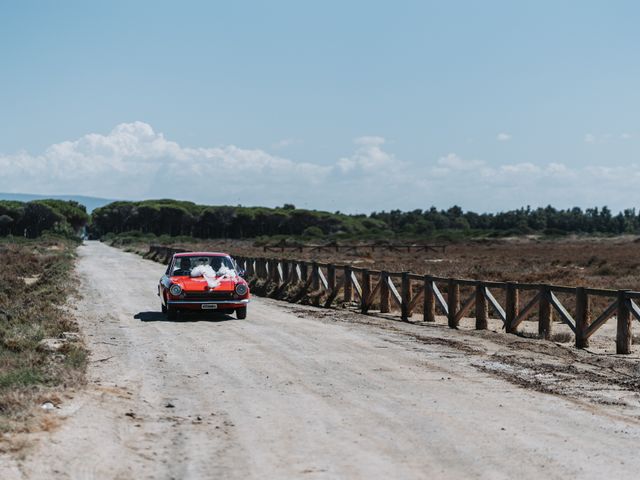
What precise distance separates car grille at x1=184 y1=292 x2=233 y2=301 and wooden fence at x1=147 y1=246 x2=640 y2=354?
4369 mm

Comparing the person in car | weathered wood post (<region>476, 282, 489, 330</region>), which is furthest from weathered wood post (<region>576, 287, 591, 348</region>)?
the person in car

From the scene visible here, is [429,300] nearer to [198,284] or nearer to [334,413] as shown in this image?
[198,284]

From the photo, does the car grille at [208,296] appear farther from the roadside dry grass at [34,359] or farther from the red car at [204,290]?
the roadside dry grass at [34,359]

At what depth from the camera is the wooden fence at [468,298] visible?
1453 centimetres

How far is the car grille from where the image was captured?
18703 millimetres

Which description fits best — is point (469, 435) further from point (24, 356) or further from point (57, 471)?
point (24, 356)

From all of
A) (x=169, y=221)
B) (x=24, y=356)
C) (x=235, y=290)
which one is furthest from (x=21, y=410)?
(x=169, y=221)

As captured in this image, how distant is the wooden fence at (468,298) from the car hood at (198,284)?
4.30 m

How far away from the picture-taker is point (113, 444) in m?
7.43

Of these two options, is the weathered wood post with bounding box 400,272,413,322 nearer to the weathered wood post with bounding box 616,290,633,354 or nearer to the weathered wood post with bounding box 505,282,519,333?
the weathered wood post with bounding box 505,282,519,333

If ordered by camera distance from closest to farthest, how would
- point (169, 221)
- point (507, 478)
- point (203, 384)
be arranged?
point (507, 478) < point (203, 384) < point (169, 221)

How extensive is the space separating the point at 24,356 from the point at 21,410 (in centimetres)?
391

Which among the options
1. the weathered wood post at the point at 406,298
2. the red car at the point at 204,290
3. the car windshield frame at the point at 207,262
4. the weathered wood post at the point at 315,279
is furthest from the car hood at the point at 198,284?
the weathered wood post at the point at 315,279

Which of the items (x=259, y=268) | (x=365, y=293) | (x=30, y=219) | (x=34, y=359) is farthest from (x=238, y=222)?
(x=34, y=359)
